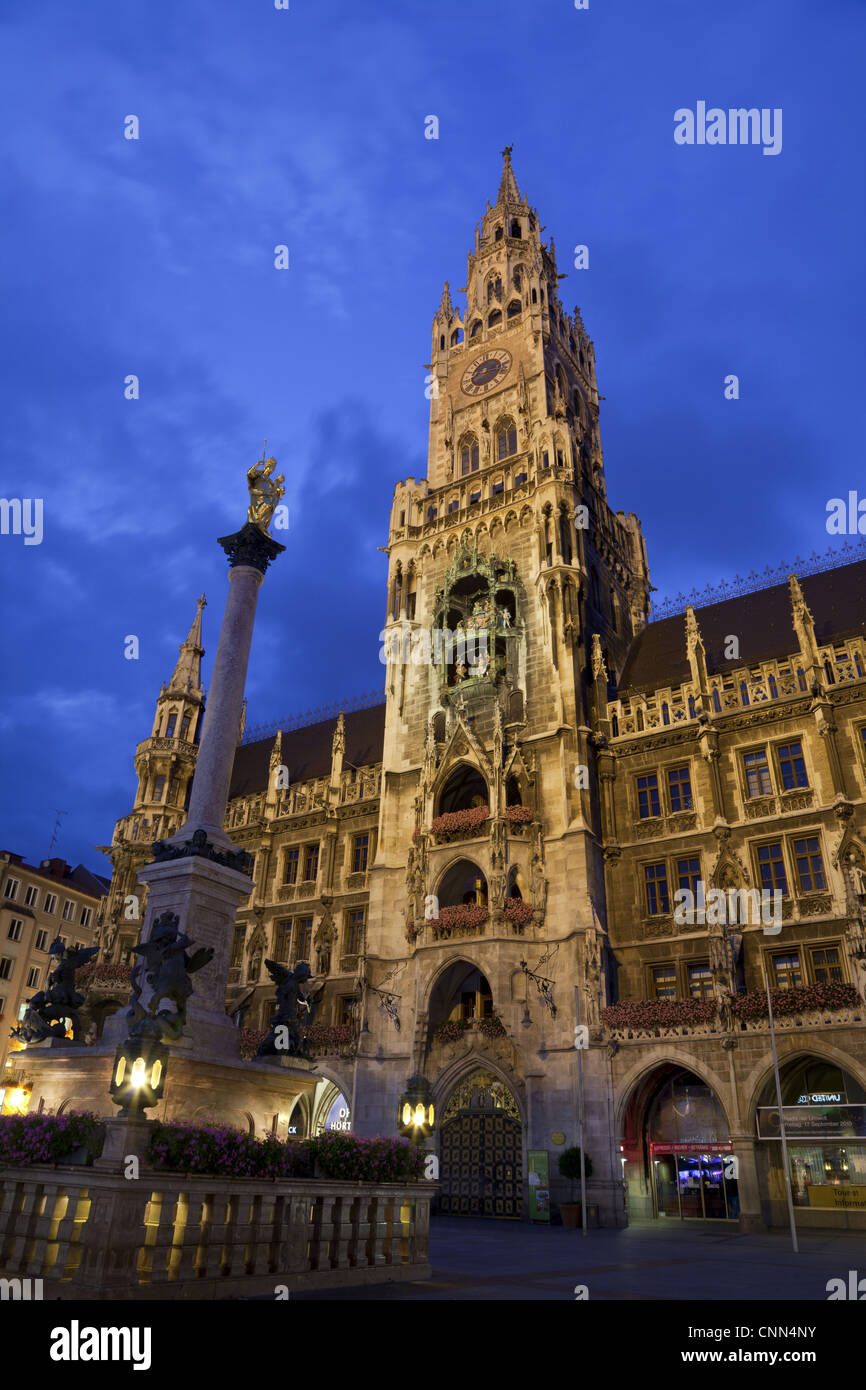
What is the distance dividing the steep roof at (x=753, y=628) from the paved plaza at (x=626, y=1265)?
20948 mm

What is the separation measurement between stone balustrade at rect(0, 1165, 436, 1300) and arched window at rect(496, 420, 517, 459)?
1599 inches

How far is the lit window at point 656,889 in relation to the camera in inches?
1331

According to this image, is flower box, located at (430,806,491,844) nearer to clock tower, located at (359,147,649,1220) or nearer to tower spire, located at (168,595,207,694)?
clock tower, located at (359,147,649,1220)

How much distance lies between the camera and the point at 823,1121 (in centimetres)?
2656

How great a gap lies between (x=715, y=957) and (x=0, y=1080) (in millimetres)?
21366

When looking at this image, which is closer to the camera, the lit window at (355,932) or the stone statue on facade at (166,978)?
the stone statue on facade at (166,978)

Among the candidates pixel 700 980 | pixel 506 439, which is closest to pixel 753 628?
pixel 700 980

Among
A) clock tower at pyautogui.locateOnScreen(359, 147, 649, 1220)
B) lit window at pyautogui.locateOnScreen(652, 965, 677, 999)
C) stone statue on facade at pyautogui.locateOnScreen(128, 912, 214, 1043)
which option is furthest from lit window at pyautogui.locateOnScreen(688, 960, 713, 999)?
stone statue on facade at pyautogui.locateOnScreen(128, 912, 214, 1043)

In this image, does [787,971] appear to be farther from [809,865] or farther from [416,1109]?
[416,1109]

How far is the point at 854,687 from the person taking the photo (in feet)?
106

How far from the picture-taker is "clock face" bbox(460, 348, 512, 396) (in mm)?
51000

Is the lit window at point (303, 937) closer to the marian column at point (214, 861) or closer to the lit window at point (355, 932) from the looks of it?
the lit window at point (355, 932)

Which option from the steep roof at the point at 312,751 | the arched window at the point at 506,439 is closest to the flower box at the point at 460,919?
the steep roof at the point at 312,751

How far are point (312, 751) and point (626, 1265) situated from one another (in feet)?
125
